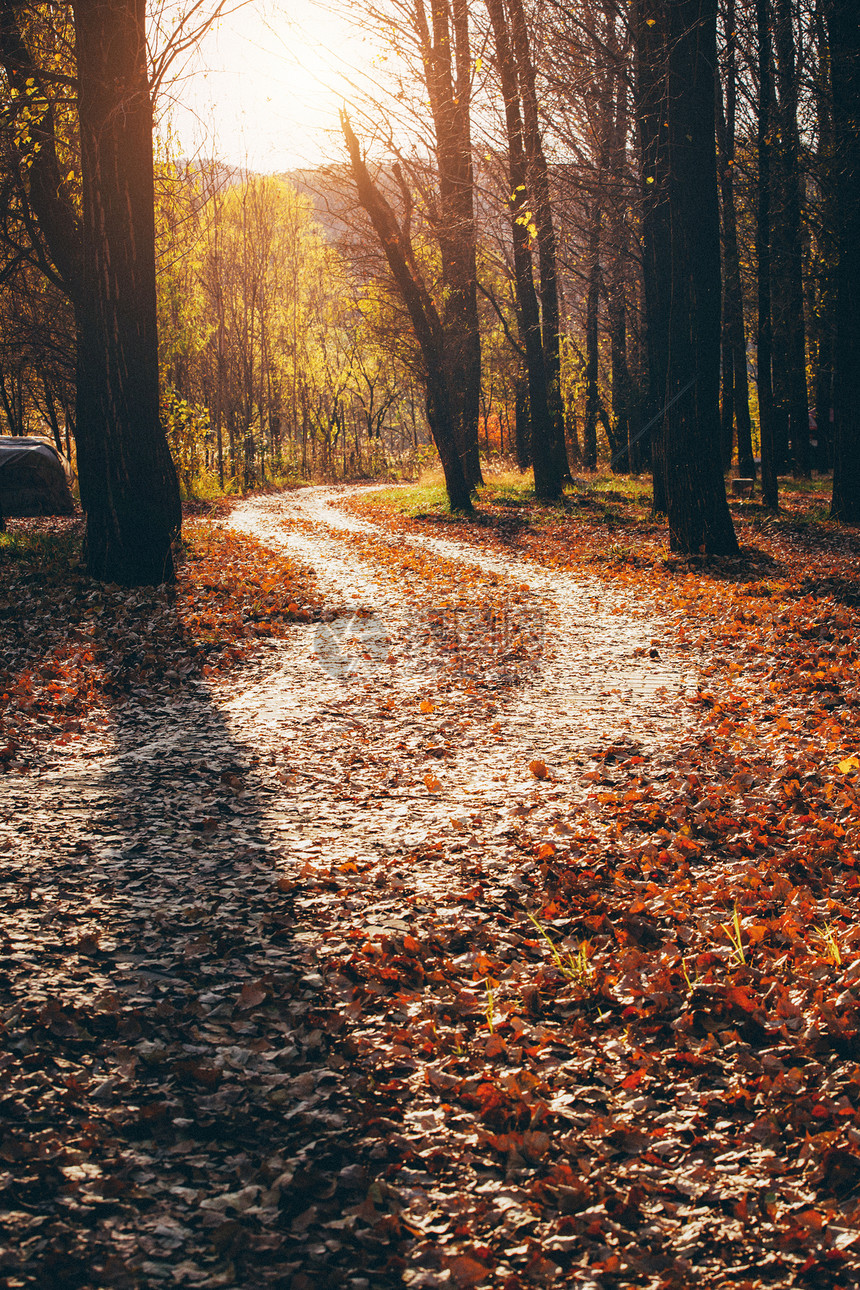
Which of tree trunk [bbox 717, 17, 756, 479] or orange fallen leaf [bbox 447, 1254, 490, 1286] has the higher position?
tree trunk [bbox 717, 17, 756, 479]

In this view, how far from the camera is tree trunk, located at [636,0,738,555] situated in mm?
10008

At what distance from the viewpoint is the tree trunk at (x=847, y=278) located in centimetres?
1168

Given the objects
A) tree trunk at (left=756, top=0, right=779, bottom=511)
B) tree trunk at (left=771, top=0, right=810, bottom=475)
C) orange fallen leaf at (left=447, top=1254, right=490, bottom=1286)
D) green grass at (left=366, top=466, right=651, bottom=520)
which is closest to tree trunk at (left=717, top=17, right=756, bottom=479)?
tree trunk at (left=756, top=0, right=779, bottom=511)

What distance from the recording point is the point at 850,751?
196 inches


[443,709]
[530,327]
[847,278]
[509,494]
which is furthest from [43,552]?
[847,278]

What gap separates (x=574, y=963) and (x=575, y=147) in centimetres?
1756

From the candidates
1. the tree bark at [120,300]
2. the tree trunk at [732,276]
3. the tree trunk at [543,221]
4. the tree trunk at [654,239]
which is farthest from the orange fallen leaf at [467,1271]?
the tree trunk at [732,276]

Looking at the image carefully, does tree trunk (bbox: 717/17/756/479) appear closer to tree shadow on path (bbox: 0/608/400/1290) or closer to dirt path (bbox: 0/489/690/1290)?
dirt path (bbox: 0/489/690/1290)

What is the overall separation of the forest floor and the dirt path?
12mm

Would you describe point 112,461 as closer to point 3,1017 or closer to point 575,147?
point 3,1017

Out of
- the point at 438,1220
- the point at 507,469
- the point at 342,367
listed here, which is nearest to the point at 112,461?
the point at 438,1220

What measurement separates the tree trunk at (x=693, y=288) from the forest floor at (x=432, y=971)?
4062 mm

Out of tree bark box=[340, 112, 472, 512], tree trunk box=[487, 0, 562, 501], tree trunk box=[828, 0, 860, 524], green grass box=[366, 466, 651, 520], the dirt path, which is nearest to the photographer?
the dirt path

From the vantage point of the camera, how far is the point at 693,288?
10.4 meters
